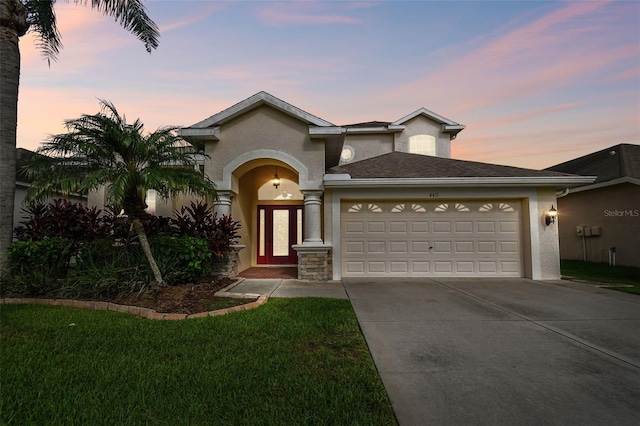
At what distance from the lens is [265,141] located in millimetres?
8625

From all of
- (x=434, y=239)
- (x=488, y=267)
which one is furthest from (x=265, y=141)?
(x=488, y=267)

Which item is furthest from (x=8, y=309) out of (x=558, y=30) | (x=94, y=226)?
(x=558, y=30)

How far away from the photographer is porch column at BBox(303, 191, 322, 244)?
27.6 feet

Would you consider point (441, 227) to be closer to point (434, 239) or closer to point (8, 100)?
point (434, 239)

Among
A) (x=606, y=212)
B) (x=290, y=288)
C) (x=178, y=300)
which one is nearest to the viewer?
(x=178, y=300)

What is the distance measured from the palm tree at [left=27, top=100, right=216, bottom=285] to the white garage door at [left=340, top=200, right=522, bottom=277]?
15.7 ft

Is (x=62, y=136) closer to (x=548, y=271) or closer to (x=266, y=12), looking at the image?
(x=266, y=12)

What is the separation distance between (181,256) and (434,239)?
7.16m

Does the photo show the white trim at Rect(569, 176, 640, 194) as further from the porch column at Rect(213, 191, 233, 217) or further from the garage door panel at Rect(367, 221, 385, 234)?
the porch column at Rect(213, 191, 233, 217)

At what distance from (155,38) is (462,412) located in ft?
36.1

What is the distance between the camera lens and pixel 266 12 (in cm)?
879

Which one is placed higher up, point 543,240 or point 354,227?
point 354,227

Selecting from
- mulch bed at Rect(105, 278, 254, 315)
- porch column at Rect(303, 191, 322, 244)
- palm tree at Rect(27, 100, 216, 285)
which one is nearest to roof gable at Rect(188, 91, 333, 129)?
porch column at Rect(303, 191, 322, 244)

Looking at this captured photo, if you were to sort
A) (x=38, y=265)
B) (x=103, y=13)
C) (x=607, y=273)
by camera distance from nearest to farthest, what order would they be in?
(x=38, y=265) < (x=103, y=13) < (x=607, y=273)
